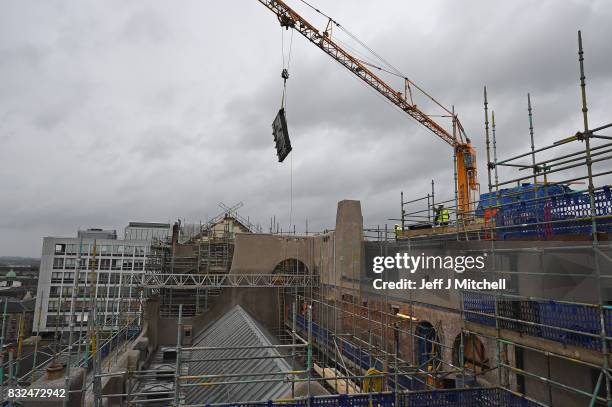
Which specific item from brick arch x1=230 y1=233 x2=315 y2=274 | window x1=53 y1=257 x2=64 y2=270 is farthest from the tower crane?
window x1=53 y1=257 x2=64 y2=270

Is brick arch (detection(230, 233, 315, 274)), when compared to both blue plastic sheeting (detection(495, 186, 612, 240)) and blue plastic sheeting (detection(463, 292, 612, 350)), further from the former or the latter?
blue plastic sheeting (detection(463, 292, 612, 350))

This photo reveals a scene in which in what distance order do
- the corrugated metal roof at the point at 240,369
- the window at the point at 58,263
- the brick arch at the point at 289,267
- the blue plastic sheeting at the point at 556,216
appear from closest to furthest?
the blue plastic sheeting at the point at 556,216 → the corrugated metal roof at the point at 240,369 → the brick arch at the point at 289,267 → the window at the point at 58,263

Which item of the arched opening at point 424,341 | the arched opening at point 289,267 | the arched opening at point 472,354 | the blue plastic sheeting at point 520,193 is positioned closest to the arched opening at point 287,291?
the arched opening at point 289,267

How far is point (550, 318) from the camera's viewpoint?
27.8 ft

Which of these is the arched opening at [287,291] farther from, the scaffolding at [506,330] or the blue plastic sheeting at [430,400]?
the blue plastic sheeting at [430,400]

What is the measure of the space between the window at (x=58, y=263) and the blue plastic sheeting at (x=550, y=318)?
225 ft

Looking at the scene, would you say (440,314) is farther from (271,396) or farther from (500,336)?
(271,396)

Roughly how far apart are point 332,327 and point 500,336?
1256 cm

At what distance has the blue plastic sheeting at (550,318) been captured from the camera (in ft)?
24.7

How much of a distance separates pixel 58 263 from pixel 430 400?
69035 millimetres

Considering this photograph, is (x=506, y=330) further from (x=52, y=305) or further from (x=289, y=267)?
(x=52, y=305)

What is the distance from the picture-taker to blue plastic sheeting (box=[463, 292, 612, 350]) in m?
7.54

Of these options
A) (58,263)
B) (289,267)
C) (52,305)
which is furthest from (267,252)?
(52,305)

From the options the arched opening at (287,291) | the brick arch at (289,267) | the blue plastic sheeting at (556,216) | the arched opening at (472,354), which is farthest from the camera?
the brick arch at (289,267)
